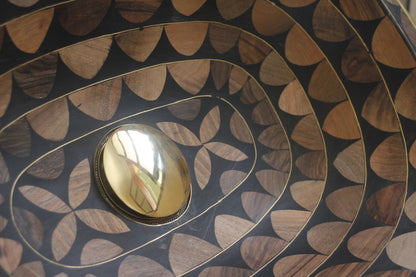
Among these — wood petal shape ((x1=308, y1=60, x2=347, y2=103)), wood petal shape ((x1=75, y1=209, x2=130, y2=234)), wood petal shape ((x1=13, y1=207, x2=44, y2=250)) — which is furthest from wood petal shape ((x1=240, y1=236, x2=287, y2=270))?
wood petal shape ((x1=13, y1=207, x2=44, y2=250))

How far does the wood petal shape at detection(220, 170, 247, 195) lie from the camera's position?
8.57ft

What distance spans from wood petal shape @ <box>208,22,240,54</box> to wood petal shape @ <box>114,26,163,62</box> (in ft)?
0.76

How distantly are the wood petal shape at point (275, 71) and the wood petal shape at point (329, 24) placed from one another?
218mm

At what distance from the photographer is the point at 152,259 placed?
2.57 m

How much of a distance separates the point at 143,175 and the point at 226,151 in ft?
1.69

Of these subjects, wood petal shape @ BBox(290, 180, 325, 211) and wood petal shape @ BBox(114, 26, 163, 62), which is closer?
wood petal shape @ BBox(114, 26, 163, 62)

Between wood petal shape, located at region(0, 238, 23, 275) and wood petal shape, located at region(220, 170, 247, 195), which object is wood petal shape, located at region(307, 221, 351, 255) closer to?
wood petal shape, located at region(220, 170, 247, 195)

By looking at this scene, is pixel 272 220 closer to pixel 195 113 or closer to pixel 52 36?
pixel 195 113

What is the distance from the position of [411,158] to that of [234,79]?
0.85m

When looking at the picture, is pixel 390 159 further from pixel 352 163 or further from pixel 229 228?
pixel 229 228

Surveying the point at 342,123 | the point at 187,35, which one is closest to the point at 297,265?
the point at 342,123

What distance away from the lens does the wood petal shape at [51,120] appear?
82.7 inches

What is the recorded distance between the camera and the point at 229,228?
263cm

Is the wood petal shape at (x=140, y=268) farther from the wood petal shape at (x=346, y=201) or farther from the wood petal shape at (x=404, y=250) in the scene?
the wood petal shape at (x=404, y=250)
